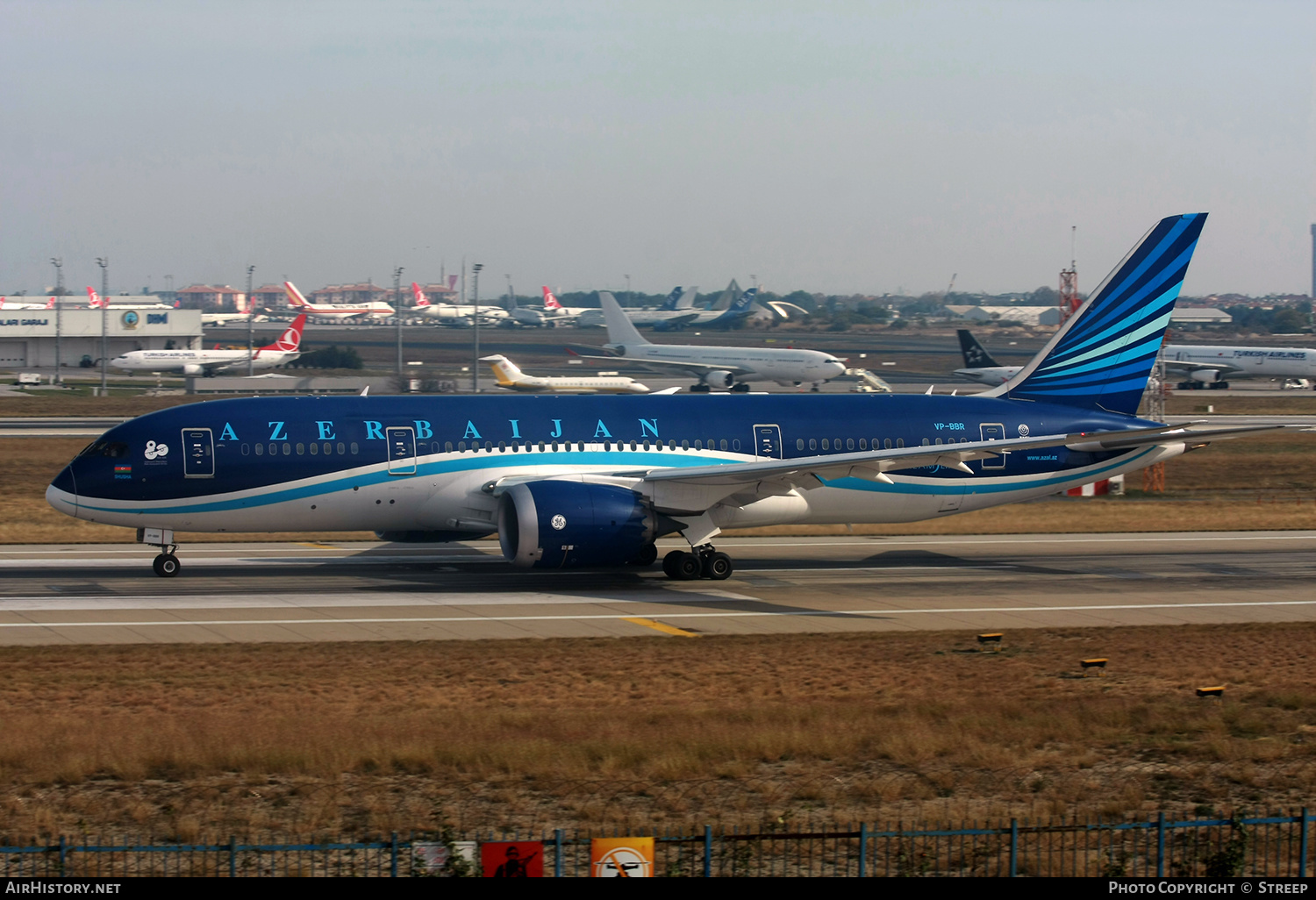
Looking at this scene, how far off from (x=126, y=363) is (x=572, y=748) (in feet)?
456

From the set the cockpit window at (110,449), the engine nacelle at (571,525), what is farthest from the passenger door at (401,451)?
the cockpit window at (110,449)

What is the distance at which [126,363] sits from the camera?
14400 centimetres

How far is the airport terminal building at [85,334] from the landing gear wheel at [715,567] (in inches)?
5843

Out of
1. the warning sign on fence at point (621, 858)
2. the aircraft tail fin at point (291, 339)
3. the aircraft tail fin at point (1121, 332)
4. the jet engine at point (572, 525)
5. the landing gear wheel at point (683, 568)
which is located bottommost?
the warning sign on fence at point (621, 858)

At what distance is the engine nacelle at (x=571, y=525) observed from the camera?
32.9 m

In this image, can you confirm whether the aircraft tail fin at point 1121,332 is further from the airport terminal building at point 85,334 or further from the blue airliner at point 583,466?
the airport terminal building at point 85,334

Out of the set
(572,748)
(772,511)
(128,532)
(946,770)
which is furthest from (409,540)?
(946,770)

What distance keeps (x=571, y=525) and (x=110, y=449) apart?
1261 cm

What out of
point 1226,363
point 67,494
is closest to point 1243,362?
point 1226,363

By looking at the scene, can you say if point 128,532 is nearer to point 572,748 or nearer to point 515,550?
point 515,550

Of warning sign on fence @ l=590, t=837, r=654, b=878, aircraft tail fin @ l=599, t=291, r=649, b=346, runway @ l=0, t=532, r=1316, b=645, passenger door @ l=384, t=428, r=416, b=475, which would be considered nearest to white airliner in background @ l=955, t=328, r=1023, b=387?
aircraft tail fin @ l=599, t=291, r=649, b=346

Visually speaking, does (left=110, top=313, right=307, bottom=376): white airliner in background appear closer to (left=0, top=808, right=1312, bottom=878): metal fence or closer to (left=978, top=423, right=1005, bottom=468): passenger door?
(left=978, top=423, right=1005, bottom=468): passenger door

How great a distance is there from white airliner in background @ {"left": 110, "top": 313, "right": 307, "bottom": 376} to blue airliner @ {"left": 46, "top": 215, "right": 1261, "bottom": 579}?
112 m

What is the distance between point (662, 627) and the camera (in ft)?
95.8
